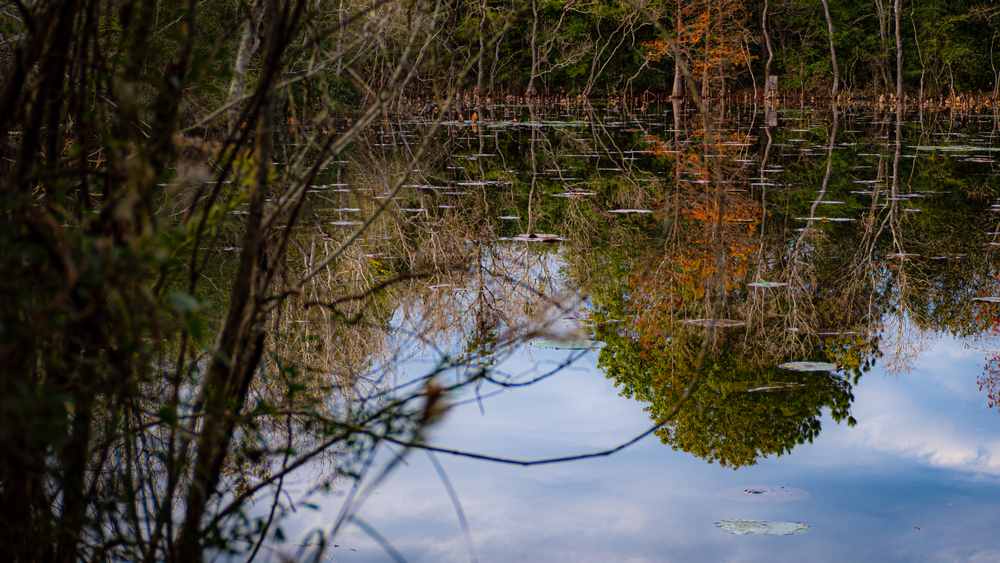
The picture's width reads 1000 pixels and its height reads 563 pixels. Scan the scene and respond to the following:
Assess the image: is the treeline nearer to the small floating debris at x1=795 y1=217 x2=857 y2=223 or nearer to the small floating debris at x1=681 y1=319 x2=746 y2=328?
the small floating debris at x1=795 y1=217 x2=857 y2=223

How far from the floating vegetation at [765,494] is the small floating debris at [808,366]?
3.88ft

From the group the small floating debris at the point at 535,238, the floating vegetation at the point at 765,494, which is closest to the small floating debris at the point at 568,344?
the floating vegetation at the point at 765,494

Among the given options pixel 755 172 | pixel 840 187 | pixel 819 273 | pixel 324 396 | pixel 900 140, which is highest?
pixel 900 140

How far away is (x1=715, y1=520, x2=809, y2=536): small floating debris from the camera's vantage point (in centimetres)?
270

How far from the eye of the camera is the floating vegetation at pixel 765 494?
2.94m

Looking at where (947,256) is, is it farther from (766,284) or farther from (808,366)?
(808,366)

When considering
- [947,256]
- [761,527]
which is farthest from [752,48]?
[761,527]

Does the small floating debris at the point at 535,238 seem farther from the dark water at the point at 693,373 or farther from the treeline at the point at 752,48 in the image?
the treeline at the point at 752,48

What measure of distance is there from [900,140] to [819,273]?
36.6 ft

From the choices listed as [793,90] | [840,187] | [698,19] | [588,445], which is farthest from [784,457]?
[793,90]

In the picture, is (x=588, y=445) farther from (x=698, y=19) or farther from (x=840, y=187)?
(x=698, y=19)

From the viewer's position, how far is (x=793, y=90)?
3700 centimetres

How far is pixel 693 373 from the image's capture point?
3.95 metres

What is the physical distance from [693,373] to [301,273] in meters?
2.56
